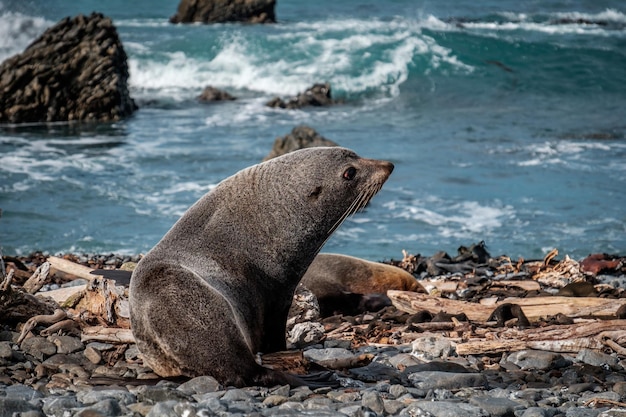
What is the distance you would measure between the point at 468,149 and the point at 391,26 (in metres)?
24.2

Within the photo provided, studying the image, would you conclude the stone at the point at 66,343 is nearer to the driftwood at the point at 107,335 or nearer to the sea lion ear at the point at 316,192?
the driftwood at the point at 107,335

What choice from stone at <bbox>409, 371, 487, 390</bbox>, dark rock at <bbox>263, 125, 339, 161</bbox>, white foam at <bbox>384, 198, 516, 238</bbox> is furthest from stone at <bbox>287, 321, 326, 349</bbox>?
dark rock at <bbox>263, 125, 339, 161</bbox>

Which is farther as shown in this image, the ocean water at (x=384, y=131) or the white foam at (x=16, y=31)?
the white foam at (x=16, y=31)

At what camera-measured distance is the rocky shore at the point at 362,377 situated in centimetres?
525

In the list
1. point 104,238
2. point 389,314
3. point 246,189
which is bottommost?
point 104,238

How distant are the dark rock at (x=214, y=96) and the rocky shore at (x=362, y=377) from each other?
78.7ft

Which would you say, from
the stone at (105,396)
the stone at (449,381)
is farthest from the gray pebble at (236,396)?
the stone at (449,381)

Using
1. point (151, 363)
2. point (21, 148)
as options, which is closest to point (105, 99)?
point (21, 148)

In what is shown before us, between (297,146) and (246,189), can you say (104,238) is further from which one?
(246,189)

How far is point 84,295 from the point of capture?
25.2 ft

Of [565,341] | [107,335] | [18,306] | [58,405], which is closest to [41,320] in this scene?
[18,306]

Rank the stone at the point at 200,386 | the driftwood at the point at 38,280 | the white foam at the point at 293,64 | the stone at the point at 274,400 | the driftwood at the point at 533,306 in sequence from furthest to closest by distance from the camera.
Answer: the white foam at the point at 293,64 < the driftwood at the point at 533,306 < the driftwood at the point at 38,280 < the stone at the point at 200,386 < the stone at the point at 274,400

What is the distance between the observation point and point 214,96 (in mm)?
31672

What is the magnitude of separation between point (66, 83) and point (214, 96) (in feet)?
18.0
